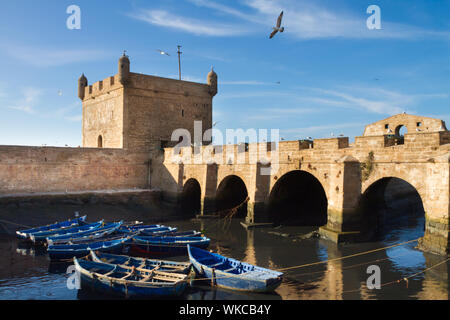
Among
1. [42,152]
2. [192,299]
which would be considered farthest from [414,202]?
[42,152]

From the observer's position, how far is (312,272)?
13812 millimetres

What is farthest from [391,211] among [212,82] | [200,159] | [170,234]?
[212,82]

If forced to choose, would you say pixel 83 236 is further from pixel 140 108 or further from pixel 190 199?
pixel 140 108

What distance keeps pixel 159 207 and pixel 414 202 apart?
22.0 metres

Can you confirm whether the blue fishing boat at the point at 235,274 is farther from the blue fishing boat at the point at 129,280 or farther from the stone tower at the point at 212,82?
the stone tower at the point at 212,82

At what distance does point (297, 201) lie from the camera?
82.4 ft

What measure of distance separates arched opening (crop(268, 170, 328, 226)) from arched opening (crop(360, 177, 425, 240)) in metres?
4.19

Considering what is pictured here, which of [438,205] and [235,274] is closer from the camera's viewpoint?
[235,274]

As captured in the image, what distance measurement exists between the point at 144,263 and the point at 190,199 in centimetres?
1640

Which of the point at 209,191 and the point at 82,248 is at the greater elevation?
the point at 209,191

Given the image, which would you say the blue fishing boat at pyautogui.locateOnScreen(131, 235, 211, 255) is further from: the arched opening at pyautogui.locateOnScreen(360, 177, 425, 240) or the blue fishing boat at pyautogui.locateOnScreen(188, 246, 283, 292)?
the arched opening at pyautogui.locateOnScreen(360, 177, 425, 240)

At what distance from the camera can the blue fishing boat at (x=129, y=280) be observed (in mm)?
11391

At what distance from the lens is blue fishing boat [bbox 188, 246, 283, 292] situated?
11.6 meters
